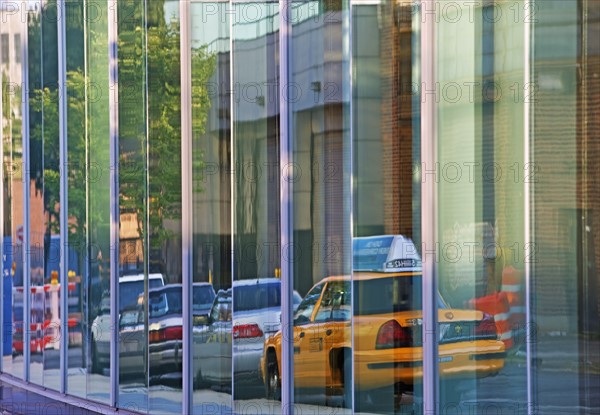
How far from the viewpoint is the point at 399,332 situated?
935cm

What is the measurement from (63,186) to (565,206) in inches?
279

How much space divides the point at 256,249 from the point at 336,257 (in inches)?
39.0

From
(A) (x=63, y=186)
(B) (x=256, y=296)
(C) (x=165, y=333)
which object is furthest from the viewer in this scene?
(A) (x=63, y=186)

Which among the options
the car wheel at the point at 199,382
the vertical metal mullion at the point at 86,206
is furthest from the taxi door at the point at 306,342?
the vertical metal mullion at the point at 86,206

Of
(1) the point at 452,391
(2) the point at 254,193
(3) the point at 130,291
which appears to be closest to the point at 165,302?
(3) the point at 130,291

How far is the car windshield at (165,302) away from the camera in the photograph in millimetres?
11406

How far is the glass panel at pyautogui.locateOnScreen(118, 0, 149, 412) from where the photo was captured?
1188 centimetres

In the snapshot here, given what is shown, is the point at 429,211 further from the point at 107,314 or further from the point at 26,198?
the point at 26,198

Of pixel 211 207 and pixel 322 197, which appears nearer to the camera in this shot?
pixel 322 197

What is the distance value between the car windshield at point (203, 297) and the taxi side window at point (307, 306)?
1.15m

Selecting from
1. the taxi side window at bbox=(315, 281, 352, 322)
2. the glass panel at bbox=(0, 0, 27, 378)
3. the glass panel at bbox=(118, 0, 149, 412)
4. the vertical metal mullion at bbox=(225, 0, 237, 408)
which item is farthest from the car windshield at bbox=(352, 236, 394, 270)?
the glass panel at bbox=(0, 0, 27, 378)

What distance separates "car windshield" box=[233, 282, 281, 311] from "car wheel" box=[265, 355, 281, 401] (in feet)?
1.65

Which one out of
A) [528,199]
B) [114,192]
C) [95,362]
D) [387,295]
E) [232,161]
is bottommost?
[95,362]

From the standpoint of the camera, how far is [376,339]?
31.3 feet
